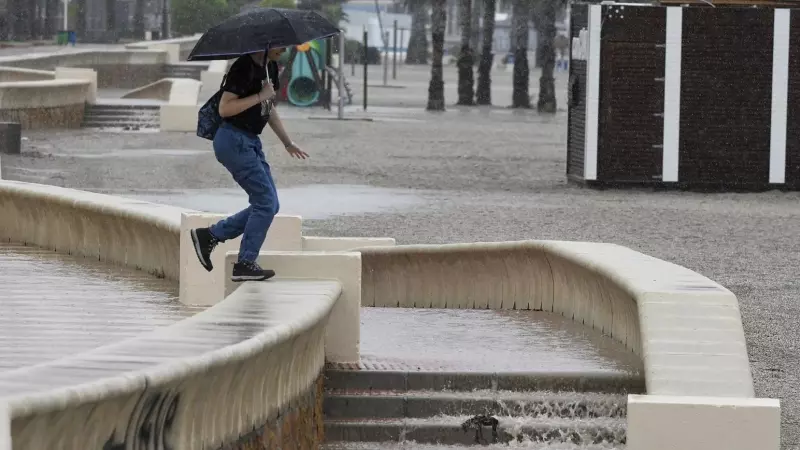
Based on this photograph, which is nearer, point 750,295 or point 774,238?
point 750,295

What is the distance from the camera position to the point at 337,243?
1195 centimetres

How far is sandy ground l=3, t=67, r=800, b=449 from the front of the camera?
14.6 m

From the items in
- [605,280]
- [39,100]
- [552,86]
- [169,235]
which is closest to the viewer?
[605,280]

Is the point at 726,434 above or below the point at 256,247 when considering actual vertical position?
below

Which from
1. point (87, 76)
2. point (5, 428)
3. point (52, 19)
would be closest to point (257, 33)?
point (5, 428)

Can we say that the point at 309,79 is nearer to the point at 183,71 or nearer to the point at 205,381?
the point at 183,71

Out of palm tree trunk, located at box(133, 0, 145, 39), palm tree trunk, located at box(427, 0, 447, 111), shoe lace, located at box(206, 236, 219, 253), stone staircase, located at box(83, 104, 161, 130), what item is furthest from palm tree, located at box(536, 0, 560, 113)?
shoe lace, located at box(206, 236, 219, 253)

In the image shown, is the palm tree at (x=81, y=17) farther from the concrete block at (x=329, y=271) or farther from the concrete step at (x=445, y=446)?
the concrete step at (x=445, y=446)

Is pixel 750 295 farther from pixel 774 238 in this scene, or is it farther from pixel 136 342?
pixel 136 342

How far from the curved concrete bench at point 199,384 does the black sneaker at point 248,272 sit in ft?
0.32

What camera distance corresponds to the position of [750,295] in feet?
46.7

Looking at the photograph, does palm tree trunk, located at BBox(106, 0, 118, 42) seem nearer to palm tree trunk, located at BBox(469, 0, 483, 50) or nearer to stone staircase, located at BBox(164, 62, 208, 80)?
palm tree trunk, located at BBox(469, 0, 483, 50)

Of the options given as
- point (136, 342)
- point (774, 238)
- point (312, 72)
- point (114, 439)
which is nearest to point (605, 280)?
point (136, 342)

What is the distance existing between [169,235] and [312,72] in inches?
1415
